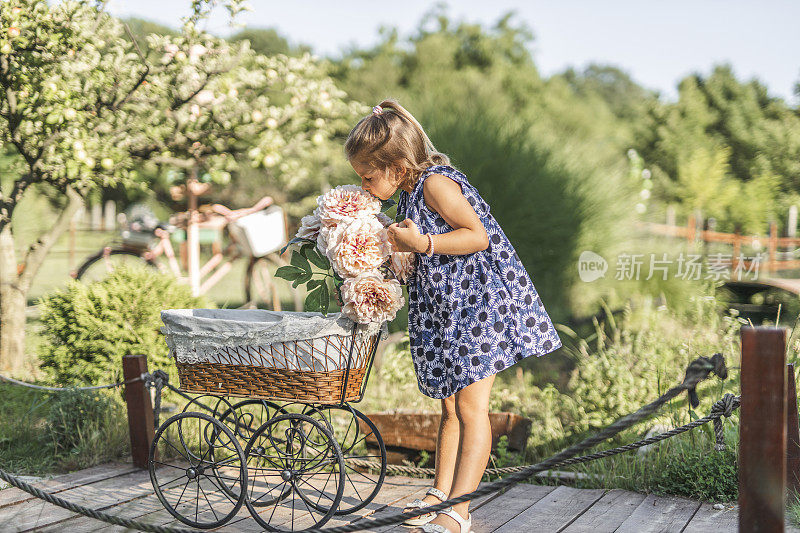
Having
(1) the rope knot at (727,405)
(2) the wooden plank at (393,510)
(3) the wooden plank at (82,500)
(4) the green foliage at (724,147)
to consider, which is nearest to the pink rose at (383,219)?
(2) the wooden plank at (393,510)

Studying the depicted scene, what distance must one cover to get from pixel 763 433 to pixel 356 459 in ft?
6.46

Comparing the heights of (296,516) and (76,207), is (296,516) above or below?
below

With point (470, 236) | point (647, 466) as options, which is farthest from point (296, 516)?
point (647, 466)

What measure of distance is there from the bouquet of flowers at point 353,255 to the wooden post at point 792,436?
4.96ft

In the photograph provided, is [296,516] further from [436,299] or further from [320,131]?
[320,131]

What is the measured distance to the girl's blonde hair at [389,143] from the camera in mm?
2576

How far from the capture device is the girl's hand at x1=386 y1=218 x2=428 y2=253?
246 cm

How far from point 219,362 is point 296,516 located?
2.39ft

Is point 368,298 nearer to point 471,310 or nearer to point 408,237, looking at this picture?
point 408,237

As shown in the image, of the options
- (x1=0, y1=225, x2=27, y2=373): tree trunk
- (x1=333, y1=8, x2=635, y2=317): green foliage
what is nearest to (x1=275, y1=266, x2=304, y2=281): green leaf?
(x1=0, y1=225, x2=27, y2=373): tree trunk

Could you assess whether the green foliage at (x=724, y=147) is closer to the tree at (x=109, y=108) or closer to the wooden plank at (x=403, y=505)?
the tree at (x=109, y=108)

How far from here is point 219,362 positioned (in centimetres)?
261

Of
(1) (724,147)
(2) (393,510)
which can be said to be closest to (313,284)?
(2) (393,510)

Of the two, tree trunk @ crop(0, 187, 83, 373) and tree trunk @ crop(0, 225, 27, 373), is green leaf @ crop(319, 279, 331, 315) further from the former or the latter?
tree trunk @ crop(0, 225, 27, 373)
